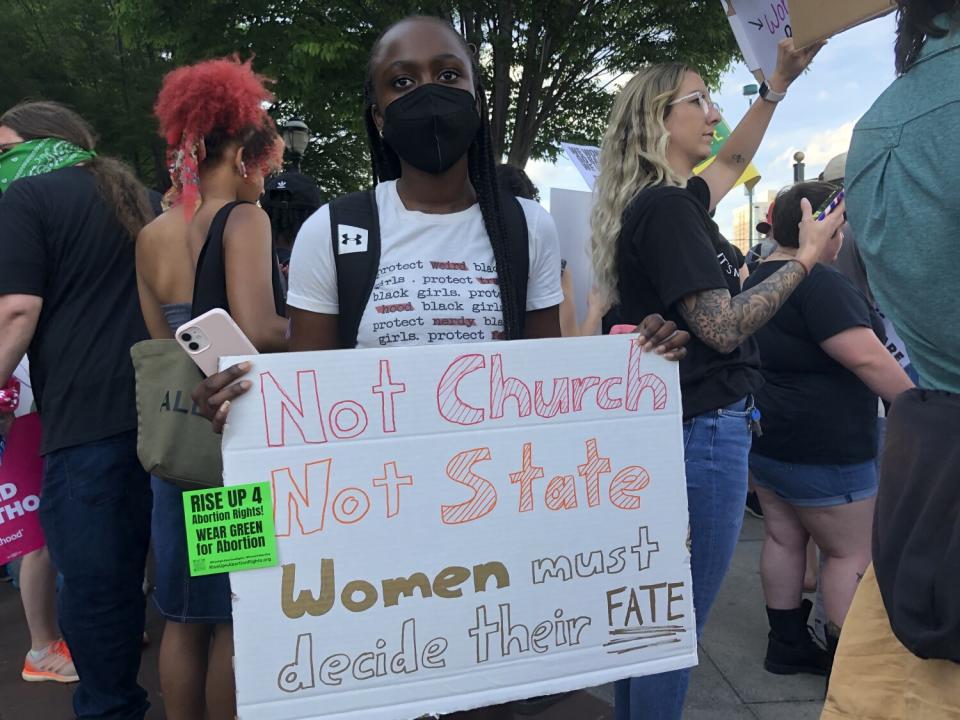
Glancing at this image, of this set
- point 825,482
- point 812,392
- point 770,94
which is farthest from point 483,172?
point 825,482

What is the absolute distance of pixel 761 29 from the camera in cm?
288

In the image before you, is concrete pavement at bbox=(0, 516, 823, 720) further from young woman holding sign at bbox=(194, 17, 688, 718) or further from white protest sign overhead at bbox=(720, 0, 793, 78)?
white protest sign overhead at bbox=(720, 0, 793, 78)

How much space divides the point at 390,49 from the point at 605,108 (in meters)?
10.5

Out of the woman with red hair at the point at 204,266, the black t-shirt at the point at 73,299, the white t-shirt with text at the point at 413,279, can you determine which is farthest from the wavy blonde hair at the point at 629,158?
the black t-shirt at the point at 73,299

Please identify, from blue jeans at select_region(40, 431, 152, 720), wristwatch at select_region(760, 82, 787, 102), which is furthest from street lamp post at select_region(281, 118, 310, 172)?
wristwatch at select_region(760, 82, 787, 102)

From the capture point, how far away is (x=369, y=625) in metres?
1.40

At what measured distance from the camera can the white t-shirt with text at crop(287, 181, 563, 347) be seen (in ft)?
5.43

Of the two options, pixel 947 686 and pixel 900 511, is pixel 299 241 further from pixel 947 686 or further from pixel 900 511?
pixel 947 686

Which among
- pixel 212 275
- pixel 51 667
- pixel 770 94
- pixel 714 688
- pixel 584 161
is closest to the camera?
pixel 212 275

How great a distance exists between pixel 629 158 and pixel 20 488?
235 centimetres

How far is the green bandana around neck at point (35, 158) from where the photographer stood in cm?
258

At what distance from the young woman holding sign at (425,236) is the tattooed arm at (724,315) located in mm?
321

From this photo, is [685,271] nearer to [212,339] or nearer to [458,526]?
[458,526]

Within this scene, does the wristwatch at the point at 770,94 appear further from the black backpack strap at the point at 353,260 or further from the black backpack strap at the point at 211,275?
the black backpack strap at the point at 211,275
